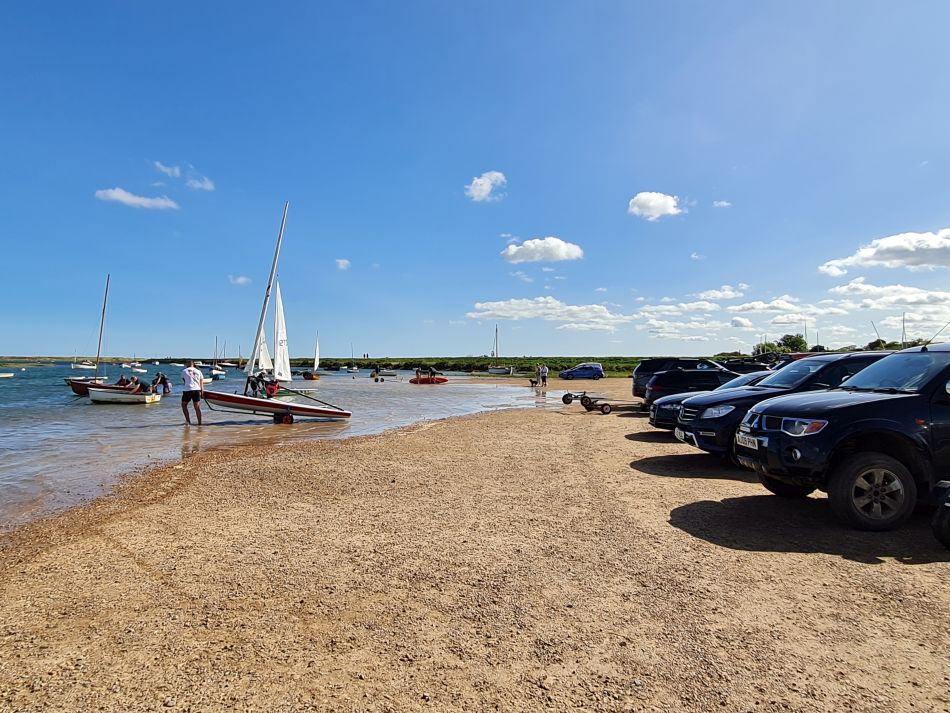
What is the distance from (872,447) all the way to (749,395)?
3317 millimetres

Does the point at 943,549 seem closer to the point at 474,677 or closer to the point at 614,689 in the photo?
the point at 614,689

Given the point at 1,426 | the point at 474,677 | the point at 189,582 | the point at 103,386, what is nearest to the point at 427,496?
the point at 189,582

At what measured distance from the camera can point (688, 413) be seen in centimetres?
1005

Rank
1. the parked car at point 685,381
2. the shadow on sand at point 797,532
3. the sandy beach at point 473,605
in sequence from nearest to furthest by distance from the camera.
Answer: the sandy beach at point 473,605 < the shadow on sand at point 797,532 < the parked car at point 685,381

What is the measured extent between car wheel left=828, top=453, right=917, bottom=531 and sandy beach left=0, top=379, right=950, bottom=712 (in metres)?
0.23

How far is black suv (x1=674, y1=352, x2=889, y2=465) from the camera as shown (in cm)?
901

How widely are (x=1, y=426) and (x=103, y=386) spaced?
405 inches

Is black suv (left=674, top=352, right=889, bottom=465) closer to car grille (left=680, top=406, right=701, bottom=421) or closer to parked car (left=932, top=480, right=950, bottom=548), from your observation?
car grille (left=680, top=406, right=701, bottom=421)

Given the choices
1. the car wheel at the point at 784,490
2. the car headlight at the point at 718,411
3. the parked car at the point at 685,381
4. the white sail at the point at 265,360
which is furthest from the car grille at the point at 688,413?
the white sail at the point at 265,360

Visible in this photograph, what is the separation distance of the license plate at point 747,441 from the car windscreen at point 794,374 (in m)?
3.07

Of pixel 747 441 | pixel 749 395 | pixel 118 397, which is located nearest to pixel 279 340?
pixel 118 397

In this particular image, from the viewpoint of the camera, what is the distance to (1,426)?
756 inches

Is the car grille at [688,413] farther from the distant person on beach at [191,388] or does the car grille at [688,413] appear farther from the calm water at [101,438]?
the distant person on beach at [191,388]

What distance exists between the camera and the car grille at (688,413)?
9.78 metres
